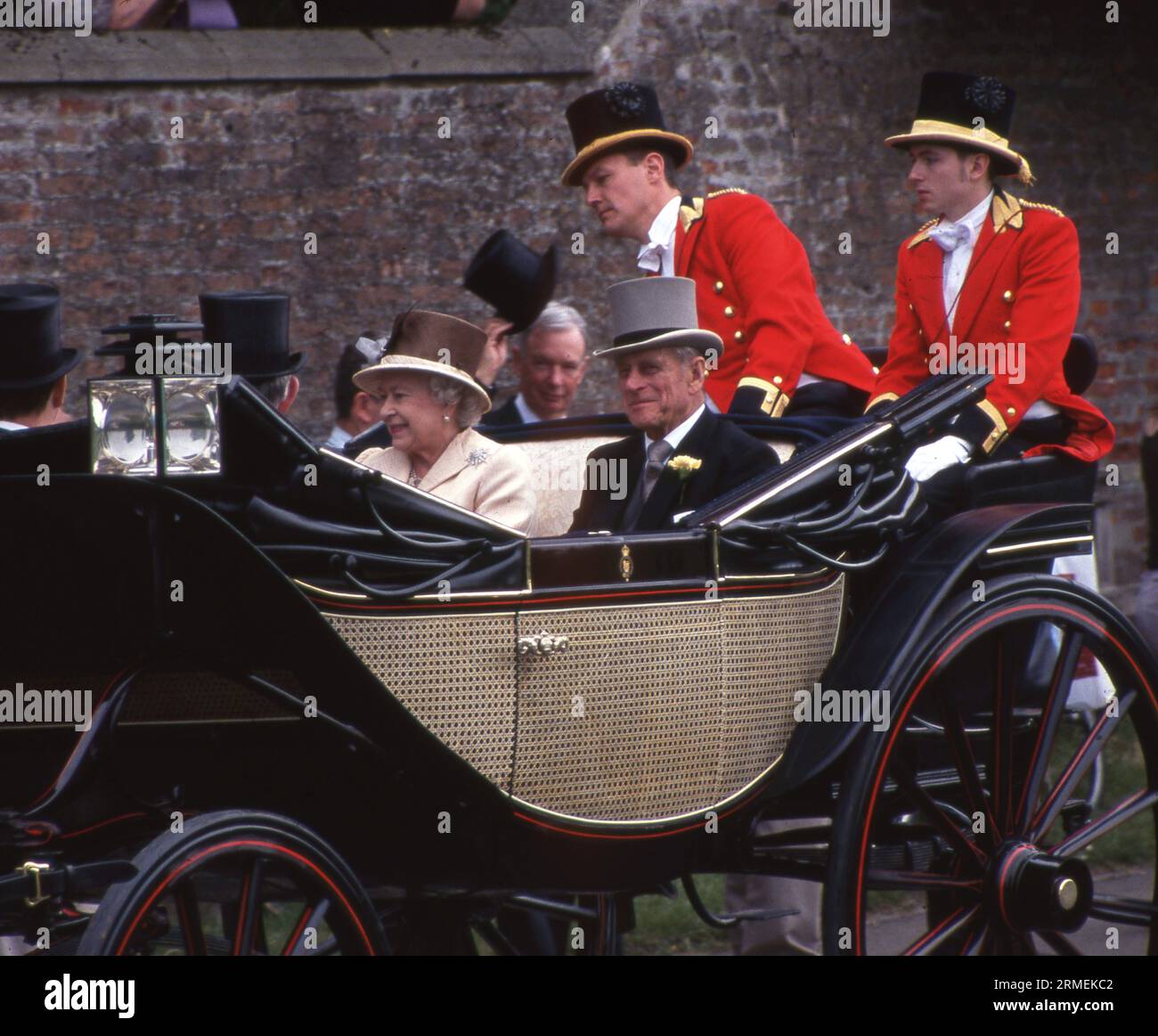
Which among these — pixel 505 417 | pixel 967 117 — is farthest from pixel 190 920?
pixel 505 417

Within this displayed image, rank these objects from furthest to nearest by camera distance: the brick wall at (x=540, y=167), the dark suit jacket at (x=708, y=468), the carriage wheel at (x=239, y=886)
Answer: the brick wall at (x=540, y=167)
the dark suit jacket at (x=708, y=468)
the carriage wheel at (x=239, y=886)

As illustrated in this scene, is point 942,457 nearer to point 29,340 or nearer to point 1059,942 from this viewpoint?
point 1059,942

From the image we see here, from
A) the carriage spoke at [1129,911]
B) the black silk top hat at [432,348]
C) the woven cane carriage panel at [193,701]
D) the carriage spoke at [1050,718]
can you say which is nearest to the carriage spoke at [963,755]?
the carriage spoke at [1050,718]

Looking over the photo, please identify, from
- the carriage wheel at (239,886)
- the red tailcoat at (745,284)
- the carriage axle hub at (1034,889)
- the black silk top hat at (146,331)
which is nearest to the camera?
the carriage wheel at (239,886)

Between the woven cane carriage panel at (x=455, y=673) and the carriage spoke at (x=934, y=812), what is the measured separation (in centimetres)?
90

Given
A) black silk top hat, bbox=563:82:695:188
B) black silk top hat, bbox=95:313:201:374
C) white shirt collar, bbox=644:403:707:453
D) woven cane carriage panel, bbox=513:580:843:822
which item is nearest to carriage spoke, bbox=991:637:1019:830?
woven cane carriage panel, bbox=513:580:843:822

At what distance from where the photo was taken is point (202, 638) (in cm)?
298

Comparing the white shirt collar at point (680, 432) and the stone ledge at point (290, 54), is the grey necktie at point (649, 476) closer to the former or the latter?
the white shirt collar at point (680, 432)

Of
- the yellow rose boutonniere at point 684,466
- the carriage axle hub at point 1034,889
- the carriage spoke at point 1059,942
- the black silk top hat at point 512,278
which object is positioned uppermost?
the black silk top hat at point 512,278

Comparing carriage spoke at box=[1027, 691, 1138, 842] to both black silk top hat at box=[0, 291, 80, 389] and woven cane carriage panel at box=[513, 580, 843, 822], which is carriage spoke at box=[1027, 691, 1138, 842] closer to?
woven cane carriage panel at box=[513, 580, 843, 822]

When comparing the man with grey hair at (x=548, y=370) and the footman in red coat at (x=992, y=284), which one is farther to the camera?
the man with grey hair at (x=548, y=370)

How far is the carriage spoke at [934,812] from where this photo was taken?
3820 millimetres
